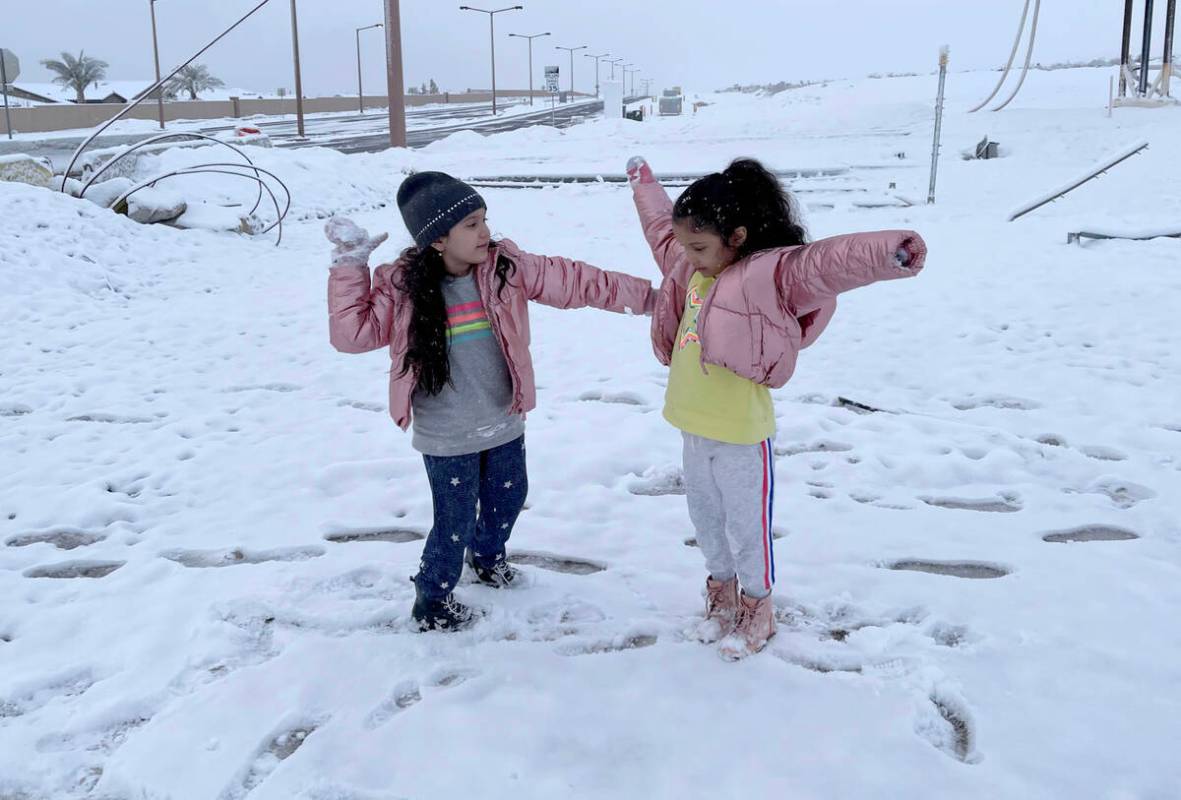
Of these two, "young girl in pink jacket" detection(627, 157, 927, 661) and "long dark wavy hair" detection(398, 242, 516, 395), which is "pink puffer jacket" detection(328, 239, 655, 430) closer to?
"long dark wavy hair" detection(398, 242, 516, 395)

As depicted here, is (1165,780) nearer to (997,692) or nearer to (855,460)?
(997,692)

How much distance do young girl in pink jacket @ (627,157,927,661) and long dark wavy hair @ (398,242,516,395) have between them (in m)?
0.66

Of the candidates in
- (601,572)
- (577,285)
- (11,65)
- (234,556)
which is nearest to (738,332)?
(577,285)

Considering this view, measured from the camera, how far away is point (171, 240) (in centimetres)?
1024

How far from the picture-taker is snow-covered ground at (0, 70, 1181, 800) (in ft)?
7.54

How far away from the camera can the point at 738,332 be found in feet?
7.89

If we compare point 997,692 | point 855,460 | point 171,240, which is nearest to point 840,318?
point 855,460

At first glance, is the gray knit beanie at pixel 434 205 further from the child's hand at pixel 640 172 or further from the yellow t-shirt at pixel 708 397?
the yellow t-shirt at pixel 708 397

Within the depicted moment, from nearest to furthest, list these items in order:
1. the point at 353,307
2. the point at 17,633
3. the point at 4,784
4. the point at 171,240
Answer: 1. the point at 4,784
2. the point at 353,307
3. the point at 17,633
4. the point at 171,240

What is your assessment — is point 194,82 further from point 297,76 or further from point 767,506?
point 767,506

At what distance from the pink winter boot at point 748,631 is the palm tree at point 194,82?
183 ft

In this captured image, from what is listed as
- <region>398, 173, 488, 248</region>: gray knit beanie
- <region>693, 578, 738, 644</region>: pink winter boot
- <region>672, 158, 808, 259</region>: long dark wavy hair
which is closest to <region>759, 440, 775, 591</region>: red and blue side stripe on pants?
<region>693, 578, 738, 644</region>: pink winter boot

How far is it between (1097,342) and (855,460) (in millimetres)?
2766

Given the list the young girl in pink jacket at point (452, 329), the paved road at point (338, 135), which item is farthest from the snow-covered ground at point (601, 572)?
the paved road at point (338, 135)
